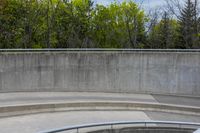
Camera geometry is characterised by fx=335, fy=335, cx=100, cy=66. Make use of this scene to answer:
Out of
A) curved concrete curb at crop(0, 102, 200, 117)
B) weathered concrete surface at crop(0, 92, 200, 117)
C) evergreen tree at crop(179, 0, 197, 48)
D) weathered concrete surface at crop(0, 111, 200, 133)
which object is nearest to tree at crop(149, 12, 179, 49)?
evergreen tree at crop(179, 0, 197, 48)

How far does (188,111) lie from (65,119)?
19.0ft

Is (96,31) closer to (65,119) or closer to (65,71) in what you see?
(65,71)

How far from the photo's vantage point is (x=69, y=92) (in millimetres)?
→ 17703

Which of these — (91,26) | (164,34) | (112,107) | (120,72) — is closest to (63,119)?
(112,107)

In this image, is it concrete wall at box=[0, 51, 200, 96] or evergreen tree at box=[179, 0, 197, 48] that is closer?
concrete wall at box=[0, 51, 200, 96]

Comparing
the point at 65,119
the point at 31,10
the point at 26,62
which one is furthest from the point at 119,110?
the point at 31,10

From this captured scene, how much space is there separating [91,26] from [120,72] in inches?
497

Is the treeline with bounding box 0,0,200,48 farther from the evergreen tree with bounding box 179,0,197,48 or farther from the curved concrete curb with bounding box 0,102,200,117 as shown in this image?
the curved concrete curb with bounding box 0,102,200,117

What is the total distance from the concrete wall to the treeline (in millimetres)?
8403

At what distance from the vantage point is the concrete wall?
58.1ft

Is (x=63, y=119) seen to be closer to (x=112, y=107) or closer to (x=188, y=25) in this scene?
(x=112, y=107)

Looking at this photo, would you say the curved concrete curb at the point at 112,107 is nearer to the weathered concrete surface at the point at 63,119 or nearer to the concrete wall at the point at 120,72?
the weathered concrete surface at the point at 63,119

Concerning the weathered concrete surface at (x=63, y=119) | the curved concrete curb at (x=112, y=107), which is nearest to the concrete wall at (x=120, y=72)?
the curved concrete curb at (x=112, y=107)

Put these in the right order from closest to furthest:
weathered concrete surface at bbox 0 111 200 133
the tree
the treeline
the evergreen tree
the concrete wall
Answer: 1. weathered concrete surface at bbox 0 111 200 133
2. the concrete wall
3. the treeline
4. the evergreen tree
5. the tree
